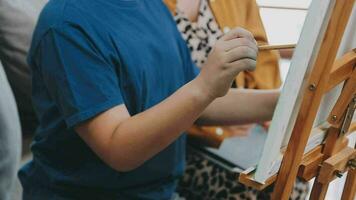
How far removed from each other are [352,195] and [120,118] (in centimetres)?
46

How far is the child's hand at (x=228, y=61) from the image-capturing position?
75cm

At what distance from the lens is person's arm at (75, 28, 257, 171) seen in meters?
0.76

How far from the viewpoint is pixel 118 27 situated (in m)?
0.95

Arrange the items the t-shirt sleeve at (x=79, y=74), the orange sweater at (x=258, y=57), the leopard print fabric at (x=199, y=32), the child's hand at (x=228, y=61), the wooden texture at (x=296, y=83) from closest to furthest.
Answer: the wooden texture at (x=296, y=83) < the child's hand at (x=228, y=61) < the t-shirt sleeve at (x=79, y=74) < the orange sweater at (x=258, y=57) < the leopard print fabric at (x=199, y=32)

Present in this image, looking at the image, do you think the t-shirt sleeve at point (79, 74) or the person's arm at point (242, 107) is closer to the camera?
the t-shirt sleeve at point (79, 74)

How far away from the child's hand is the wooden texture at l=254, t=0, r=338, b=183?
9 cm

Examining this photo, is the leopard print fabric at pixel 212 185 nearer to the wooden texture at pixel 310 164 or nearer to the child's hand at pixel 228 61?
the wooden texture at pixel 310 164

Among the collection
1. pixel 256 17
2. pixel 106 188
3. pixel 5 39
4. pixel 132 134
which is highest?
pixel 256 17

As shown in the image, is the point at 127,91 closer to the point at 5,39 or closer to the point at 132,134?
the point at 132,134

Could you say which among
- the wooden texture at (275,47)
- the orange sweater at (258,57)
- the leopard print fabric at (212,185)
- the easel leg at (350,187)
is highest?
the orange sweater at (258,57)

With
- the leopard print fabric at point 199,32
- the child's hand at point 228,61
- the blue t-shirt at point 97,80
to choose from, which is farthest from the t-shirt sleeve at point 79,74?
the leopard print fabric at point 199,32

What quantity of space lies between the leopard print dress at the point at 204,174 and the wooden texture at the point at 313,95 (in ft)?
1.59

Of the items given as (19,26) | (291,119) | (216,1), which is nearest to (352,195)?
(291,119)

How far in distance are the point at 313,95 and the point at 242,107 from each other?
0.46 metres
